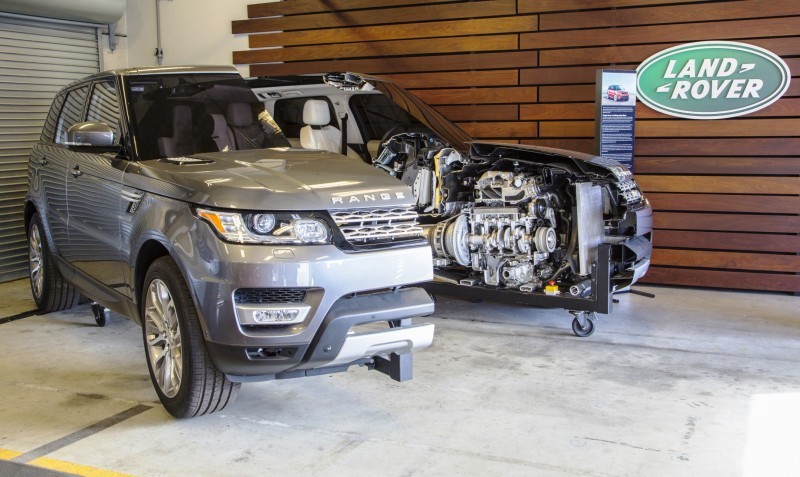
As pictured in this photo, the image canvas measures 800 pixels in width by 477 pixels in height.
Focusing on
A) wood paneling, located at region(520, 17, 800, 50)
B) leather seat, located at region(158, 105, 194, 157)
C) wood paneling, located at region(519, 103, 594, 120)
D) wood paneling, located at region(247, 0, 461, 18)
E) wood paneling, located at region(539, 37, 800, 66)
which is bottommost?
leather seat, located at region(158, 105, 194, 157)

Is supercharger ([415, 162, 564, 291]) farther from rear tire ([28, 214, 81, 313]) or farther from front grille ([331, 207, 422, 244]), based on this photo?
rear tire ([28, 214, 81, 313])

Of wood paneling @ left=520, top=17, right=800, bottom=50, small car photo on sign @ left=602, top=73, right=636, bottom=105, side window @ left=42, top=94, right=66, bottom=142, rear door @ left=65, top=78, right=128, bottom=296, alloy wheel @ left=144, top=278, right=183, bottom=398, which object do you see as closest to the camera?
alloy wheel @ left=144, top=278, right=183, bottom=398

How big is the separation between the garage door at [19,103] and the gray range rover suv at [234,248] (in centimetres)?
403

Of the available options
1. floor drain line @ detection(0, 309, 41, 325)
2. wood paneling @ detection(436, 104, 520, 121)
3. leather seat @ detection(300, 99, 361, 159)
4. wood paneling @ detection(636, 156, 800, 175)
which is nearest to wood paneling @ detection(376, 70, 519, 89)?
wood paneling @ detection(436, 104, 520, 121)

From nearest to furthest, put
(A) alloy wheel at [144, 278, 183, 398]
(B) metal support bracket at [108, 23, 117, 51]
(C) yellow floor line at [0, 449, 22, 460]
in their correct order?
(C) yellow floor line at [0, 449, 22, 460], (A) alloy wheel at [144, 278, 183, 398], (B) metal support bracket at [108, 23, 117, 51]

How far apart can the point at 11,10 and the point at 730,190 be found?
7.02 m

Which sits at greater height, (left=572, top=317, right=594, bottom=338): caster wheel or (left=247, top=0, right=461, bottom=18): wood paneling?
Result: (left=247, top=0, right=461, bottom=18): wood paneling

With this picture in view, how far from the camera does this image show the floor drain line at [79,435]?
148 inches

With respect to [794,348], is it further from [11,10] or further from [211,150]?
[11,10]

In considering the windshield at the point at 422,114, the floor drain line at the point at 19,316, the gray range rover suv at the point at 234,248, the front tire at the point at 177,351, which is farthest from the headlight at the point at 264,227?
the floor drain line at the point at 19,316

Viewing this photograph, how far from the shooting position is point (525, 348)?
18.1ft

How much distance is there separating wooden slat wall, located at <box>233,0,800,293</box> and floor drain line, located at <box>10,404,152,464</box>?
5041 mm

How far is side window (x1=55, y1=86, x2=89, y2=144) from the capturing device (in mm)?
5598

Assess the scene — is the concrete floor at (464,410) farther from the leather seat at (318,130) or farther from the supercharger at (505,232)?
the leather seat at (318,130)
